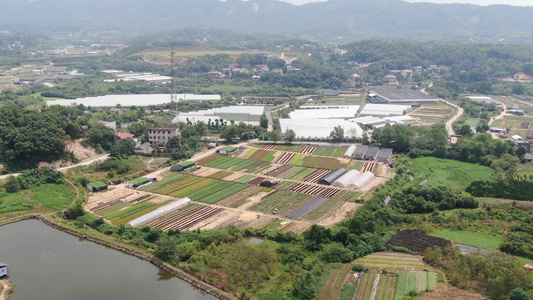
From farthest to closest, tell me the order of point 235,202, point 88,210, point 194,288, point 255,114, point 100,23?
point 100,23 < point 255,114 < point 235,202 < point 88,210 < point 194,288

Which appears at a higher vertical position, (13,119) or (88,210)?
(13,119)

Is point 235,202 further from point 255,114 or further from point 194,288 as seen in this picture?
point 255,114

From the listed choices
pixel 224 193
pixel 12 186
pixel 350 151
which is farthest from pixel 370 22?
pixel 12 186

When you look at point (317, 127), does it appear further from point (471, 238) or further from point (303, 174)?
point (471, 238)

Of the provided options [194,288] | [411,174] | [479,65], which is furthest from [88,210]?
[479,65]

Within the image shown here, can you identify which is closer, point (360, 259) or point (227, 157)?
point (360, 259)

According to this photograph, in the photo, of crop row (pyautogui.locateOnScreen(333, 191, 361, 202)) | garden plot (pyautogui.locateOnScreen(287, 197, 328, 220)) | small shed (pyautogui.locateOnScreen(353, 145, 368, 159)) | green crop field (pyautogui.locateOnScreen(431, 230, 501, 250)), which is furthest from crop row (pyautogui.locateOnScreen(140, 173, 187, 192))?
green crop field (pyautogui.locateOnScreen(431, 230, 501, 250))
